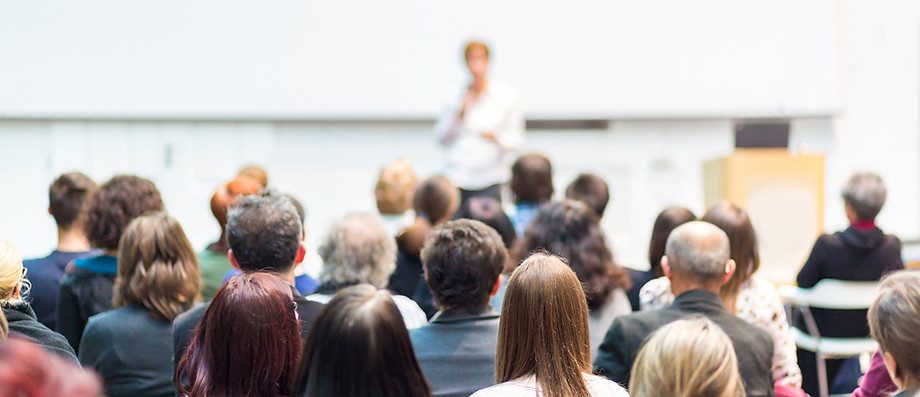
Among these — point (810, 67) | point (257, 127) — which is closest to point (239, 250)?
point (257, 127)

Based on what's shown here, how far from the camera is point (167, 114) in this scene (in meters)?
5.91

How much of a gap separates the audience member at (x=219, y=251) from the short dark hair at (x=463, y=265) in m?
1.00

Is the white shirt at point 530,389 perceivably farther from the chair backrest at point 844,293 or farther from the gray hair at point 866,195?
the gray hair at point 866,195

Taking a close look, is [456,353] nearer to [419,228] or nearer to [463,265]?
[463,265]

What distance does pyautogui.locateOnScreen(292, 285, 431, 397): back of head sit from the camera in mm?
1457

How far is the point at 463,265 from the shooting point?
2.25 m

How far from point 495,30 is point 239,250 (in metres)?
4.11

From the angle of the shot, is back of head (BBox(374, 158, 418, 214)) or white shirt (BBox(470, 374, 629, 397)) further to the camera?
back of head (BBox(374, 158, 418, 214))

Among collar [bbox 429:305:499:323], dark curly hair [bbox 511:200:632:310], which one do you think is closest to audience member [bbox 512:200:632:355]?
dark curly hair [bbox 511:200:632:310]

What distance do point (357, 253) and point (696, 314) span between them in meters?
1.16

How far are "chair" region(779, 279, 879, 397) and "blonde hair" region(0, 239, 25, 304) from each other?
10.5 ft

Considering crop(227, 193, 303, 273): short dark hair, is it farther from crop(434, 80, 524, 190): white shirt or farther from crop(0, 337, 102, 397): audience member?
crop(434, 80, 524, 190): white shirt

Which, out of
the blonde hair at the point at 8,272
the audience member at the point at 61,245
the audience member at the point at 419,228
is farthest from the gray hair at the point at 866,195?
the blonde hair at the point at 8,272

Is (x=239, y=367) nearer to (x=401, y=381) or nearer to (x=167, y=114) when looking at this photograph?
(x=401, y=381)
